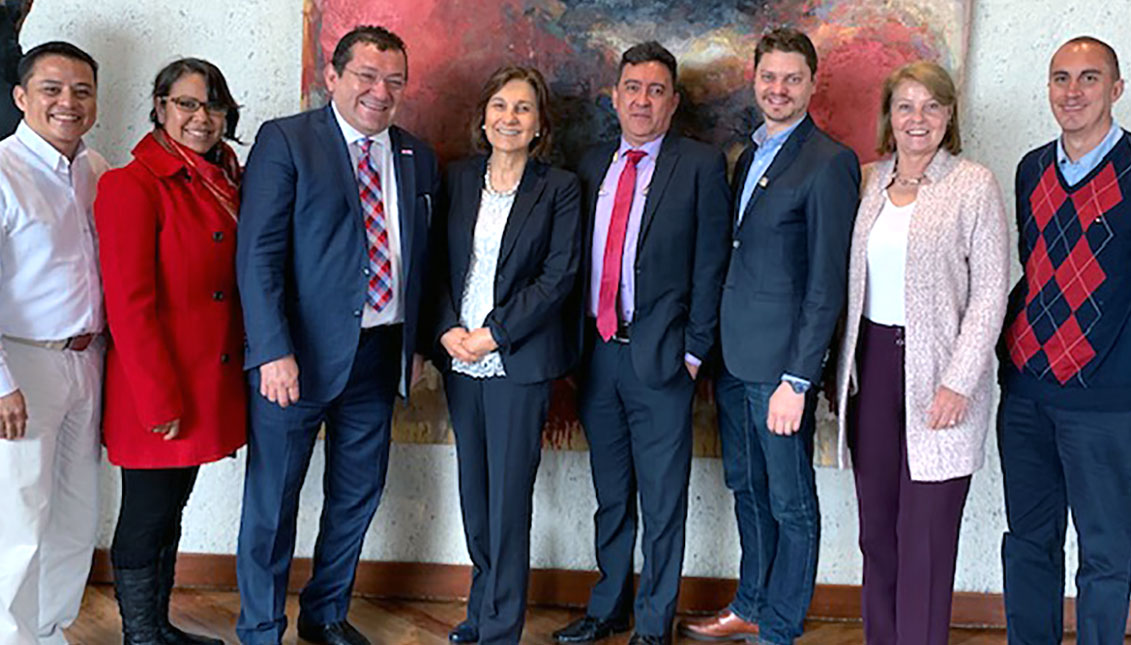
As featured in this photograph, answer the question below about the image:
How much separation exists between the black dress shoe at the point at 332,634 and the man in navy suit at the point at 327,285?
0.19 metres

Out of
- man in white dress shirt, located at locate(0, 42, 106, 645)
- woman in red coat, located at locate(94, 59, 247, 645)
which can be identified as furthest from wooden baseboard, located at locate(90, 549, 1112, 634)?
man in white dress shirt, located at locate(0, 42, 106, 645)

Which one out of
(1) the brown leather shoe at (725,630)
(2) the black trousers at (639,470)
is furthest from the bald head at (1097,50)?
(1) the brown leather shoe at (725,630)

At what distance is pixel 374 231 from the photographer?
2.93 m

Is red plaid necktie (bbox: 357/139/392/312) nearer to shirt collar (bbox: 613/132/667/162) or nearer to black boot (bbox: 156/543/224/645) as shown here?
shirt collar (bbox: 613/132/667/162)

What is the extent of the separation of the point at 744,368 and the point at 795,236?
0.38 meters

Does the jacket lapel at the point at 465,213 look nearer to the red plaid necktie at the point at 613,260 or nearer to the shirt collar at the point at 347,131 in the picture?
the shirt collar at the point at 347,131

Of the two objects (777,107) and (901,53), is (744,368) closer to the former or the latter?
(777,107)

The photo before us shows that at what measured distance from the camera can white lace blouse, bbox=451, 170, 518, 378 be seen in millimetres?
2939

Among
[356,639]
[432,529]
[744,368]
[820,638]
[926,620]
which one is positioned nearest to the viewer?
[926,620]

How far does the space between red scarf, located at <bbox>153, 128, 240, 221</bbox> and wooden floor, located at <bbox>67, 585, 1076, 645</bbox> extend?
1.32 metres

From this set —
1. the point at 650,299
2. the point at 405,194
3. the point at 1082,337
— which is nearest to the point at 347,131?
the point at 405,194

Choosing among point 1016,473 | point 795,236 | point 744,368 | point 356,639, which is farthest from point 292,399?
point 1016,473

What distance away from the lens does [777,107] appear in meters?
2.90

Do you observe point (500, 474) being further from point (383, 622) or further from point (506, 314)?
point (383, 622)
